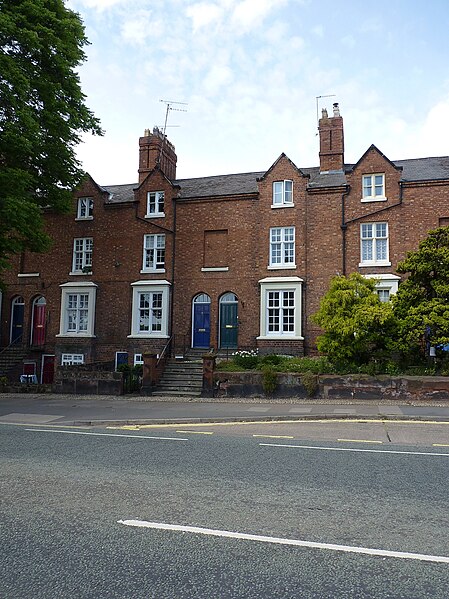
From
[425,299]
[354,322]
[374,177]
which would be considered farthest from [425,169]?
[354,322]

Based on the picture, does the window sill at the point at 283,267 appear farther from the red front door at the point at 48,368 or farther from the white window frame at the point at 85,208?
the red front door at the point at 48,368

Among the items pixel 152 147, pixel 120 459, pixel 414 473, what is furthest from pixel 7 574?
pixel 152 147

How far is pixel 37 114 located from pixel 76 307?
10904 millimetres

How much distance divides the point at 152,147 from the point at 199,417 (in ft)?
66.6

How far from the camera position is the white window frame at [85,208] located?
93.2ft

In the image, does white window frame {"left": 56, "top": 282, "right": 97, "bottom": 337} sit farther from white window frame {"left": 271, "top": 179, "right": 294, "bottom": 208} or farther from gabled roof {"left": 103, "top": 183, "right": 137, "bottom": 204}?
white window frame {"left": 271, "top": 179, "right": 294, "bottom": 208}

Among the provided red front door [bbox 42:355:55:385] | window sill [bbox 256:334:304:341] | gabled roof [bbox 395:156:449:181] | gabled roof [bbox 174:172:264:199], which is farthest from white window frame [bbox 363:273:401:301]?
red front door [bbox 42:355:55:385]

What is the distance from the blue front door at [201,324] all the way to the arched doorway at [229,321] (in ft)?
2.52

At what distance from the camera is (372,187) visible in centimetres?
2445

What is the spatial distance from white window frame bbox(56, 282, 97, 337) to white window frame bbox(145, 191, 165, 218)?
5089mm

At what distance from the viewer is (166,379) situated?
69.7ft

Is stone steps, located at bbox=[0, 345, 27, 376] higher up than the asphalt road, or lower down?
higher up

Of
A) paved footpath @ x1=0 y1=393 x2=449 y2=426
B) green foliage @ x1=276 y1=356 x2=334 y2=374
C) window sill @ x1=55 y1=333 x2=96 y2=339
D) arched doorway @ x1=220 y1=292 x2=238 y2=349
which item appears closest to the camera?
paved footpath @ x1=0 y1=393 x2=449 y2=426

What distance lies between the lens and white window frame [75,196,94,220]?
93.2ft
